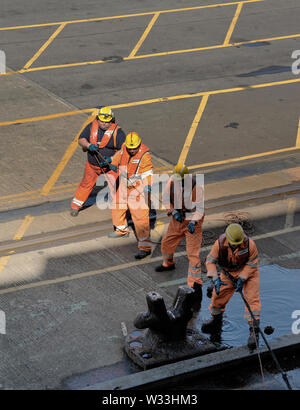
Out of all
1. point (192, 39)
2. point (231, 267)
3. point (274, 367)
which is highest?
point (192, 39)

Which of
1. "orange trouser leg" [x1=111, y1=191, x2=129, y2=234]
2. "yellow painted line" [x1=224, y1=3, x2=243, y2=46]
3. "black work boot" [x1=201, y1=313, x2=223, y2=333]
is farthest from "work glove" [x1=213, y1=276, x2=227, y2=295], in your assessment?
"yellow painted line" [x1=224, y1=3, x2=243, y2=46]

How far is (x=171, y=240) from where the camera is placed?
10031mm

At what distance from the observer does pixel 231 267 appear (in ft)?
28.2

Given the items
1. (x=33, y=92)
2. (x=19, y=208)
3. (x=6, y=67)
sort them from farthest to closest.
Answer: (x=6, y=67) → (x=33, y=92) → (x=19, y=208)

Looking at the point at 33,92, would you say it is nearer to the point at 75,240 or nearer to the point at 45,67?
the point at 45,67

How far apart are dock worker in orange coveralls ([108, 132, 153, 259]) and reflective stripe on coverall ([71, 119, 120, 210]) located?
51cm

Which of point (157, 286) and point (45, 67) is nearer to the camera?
point (157, 286)

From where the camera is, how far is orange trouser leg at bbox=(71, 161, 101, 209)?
11734 mm

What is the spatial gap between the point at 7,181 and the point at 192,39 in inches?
443

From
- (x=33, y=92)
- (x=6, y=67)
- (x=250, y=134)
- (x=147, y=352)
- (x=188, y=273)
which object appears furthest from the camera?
(x=6, y=67)

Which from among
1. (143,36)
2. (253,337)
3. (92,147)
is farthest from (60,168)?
(143,36)

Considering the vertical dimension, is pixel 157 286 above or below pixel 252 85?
below

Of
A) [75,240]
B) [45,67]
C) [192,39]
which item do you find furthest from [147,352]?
[192,39]

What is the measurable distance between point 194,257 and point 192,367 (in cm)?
199
